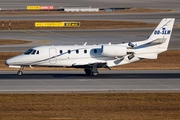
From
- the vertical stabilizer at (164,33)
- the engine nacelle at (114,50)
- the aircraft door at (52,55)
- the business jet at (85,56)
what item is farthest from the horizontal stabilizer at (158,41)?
the aircraft door at (52,55)

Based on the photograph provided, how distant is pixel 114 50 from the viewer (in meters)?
43.5

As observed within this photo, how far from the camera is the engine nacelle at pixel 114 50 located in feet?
143

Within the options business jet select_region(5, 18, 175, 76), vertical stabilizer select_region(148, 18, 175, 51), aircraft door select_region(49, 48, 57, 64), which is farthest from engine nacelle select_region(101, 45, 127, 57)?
aircraft door select_region(49, 48, 57, 64)

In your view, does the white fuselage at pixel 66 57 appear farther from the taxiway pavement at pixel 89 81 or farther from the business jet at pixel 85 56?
the taxiway pavement at pixel 89 81

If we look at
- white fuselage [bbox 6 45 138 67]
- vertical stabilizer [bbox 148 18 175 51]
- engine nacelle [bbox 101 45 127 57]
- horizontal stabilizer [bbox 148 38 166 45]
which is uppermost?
vertical stabilizer [bbox 148 18 175 51]

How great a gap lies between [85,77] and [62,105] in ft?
39.9

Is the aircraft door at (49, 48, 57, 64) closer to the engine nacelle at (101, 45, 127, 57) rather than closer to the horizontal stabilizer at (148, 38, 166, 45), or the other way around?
the engine nacelle at (101, 45, 127, 57)

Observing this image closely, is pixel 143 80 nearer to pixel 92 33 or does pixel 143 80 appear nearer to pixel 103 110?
pixel 103 110

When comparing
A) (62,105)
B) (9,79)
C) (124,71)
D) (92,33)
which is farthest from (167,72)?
(92,33)

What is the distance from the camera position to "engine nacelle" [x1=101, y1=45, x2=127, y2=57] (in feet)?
143

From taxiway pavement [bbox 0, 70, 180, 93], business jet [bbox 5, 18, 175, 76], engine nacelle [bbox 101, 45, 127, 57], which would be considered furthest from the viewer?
business jet [bbox 5, 18, 175, 76]

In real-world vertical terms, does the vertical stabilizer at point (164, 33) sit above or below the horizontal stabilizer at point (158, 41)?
above

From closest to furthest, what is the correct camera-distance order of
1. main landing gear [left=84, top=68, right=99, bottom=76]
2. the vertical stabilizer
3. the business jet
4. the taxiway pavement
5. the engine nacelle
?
1. the taxiway pavement
2. the engine nacelle
3. the business jet
4. main landing gear [left=84, top=68, right=99, bottom=76]
5. the vertical stabilizer

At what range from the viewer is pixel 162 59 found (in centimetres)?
5781
